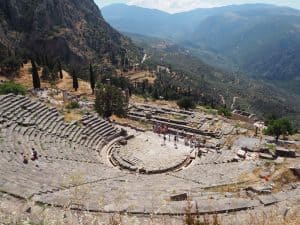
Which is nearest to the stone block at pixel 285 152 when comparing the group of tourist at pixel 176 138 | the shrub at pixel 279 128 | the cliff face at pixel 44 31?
the shrub at pixel 279 128

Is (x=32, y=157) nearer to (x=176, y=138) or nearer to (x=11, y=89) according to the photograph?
(x=176, y=138)

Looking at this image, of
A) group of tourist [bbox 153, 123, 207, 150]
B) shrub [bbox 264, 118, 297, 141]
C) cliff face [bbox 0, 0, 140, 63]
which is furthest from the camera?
cliff face [bbox 0, 0, 140, 63]

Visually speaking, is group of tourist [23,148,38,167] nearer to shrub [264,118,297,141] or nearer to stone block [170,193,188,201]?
stone block [170,193,188,201]

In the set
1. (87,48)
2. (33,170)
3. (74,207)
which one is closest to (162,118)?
(33,170)

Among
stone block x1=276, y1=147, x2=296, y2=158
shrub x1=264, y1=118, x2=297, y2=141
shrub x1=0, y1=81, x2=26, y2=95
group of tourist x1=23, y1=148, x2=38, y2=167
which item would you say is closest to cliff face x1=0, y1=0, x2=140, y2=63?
shrub x1=0, y1=81, x2=26, y2=95

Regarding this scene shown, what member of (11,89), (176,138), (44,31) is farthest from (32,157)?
(44,31)

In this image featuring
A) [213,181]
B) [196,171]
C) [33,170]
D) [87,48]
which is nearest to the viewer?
[33,170]

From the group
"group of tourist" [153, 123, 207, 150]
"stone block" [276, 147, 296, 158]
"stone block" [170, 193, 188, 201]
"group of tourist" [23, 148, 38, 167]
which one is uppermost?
"stone block" [170, 193, 188, 201]

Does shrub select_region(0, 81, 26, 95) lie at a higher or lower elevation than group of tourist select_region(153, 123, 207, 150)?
higher

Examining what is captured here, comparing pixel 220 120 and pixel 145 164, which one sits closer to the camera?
pixel 145 164

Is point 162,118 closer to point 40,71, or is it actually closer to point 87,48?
point 40,71

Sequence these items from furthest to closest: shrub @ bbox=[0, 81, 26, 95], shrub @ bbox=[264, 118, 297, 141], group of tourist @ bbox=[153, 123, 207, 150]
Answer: shrub @ bbox=[0, 81, 26, 95]
shrub @ bbox=[264, 118, 297, 141]
group of tourist @ bbox=[153, 123, 207, 150]
